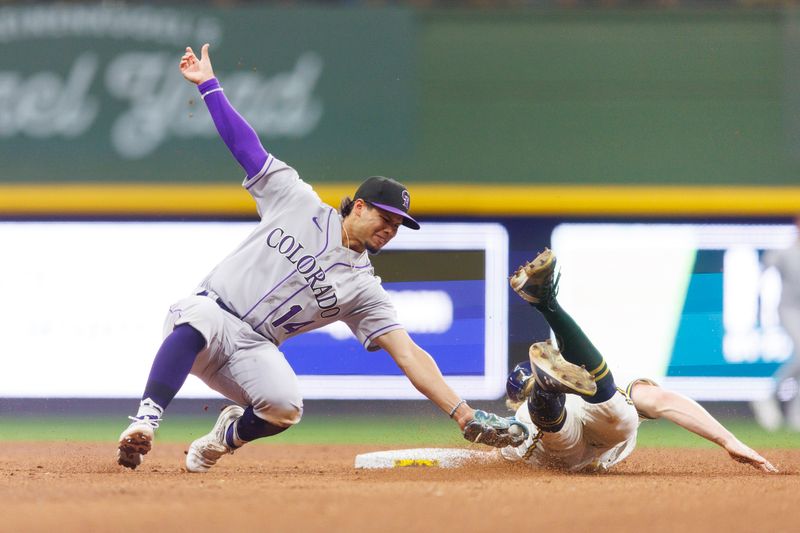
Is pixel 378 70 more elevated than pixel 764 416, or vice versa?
pixel 378 70

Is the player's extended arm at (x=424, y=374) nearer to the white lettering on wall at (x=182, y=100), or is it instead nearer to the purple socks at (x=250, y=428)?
the purple socks at (x=250, y=428)

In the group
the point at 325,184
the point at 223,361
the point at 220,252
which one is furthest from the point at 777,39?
the point at 223,361

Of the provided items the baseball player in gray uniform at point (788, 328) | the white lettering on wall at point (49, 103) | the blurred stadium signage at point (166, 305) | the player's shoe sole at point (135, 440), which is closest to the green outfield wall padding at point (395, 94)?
the white lettering on wall at point (49, 103)

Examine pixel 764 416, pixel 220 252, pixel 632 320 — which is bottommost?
pixel 764 416

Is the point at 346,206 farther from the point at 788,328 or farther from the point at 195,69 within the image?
the point at 788,328

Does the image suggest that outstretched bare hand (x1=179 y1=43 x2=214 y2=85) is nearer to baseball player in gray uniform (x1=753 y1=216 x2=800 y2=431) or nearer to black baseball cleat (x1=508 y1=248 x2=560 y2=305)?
black baseball cleat (x1=508 y1=248 x2=560 y2=305)

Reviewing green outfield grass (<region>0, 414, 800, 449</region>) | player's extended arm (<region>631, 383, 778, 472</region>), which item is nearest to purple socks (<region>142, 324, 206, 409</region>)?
player's extended arm (<region>631, 383, 778, 472</region>)

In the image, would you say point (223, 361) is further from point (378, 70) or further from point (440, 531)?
point (378, 70)

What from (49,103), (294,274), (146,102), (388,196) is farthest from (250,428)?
(49,103)
